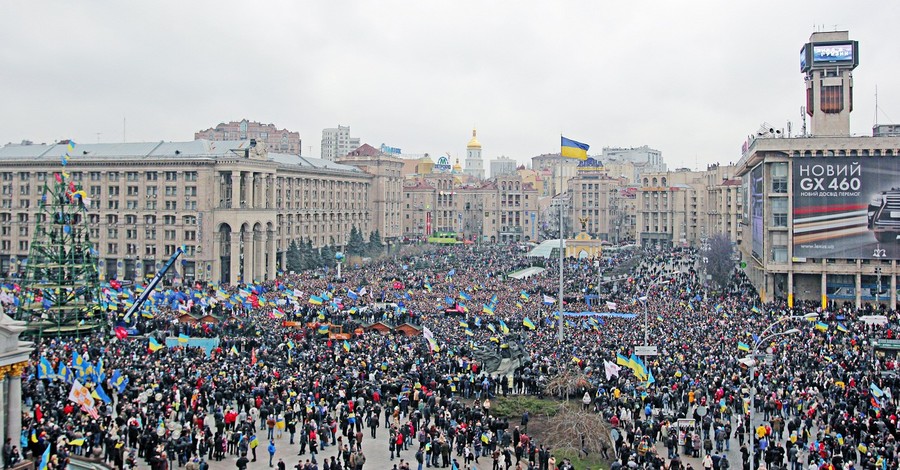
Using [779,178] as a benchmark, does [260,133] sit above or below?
above

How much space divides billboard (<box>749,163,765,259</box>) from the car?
6.00 m

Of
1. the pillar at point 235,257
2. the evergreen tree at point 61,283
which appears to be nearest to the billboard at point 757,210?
the evergreen tree at point 61,283

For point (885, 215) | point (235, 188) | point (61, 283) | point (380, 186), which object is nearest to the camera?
point (61, 283)

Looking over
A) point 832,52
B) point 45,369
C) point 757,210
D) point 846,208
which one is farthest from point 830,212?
point 45,369

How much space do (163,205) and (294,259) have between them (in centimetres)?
1345

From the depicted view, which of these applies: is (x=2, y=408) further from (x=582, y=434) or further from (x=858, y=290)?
(x=858, y=290)

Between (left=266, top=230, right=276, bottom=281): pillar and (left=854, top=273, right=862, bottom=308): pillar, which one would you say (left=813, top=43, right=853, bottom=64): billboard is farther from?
(left=266, top=230, right=276, bottom=281): pillar

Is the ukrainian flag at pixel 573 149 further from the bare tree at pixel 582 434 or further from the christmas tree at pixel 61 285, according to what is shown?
the christmas tree at pixel 61 285

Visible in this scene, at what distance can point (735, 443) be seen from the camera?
2386cm

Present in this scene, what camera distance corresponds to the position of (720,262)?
7262cm

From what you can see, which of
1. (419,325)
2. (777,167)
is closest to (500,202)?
Result: (777,167)

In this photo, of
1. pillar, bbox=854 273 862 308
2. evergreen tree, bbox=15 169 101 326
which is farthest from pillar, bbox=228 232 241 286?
pillar, bbox=854 273 862 308

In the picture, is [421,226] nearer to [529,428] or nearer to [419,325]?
[419,325]

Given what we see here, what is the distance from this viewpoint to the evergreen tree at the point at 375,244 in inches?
3827
